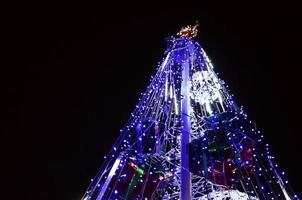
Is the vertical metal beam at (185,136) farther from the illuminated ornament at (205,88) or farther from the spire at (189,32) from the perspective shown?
the spire at (189,32)

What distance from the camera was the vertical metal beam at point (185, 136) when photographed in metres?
7.04

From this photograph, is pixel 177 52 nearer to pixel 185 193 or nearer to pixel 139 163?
pixel 139 163

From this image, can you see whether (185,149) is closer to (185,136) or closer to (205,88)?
(185,136)

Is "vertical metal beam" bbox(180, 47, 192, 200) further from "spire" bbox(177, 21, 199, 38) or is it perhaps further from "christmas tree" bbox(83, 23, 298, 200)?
"spire" bbox(177, 21, 199, 38)

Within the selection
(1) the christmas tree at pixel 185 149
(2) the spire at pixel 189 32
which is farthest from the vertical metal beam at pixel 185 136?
(2) the spire at pixel 189 32

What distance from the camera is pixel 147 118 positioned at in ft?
32.0

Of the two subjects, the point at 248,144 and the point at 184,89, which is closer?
the point at 248,144

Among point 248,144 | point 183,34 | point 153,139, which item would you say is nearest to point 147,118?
point 153,139

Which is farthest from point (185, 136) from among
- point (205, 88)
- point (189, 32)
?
point (189, 32)

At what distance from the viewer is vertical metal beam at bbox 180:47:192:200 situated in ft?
23.1

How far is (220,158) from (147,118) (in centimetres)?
278

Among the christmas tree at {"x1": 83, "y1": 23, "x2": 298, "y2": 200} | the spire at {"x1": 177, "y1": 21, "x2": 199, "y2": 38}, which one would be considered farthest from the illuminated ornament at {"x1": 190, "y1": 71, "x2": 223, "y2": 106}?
the spire at {"x1": 177, "y1": 21, "x2": 199, "y2": 38}

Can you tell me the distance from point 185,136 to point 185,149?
49cm

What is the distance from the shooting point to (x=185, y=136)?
28.0 feet
